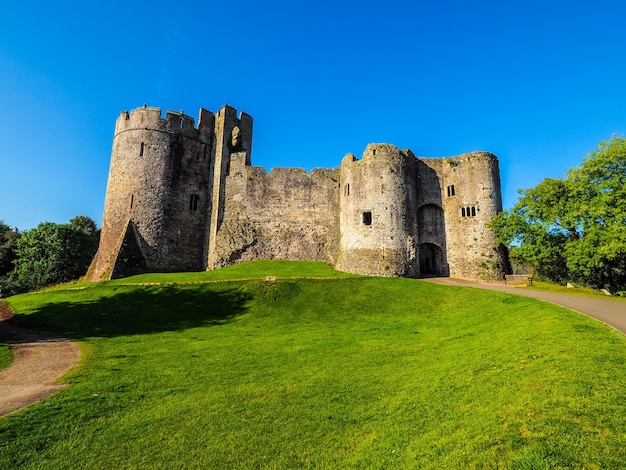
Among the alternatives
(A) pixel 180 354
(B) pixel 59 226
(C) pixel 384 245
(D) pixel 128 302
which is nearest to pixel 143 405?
(A) pixel 180 354

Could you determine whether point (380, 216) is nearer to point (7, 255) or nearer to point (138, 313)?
point (138, 313)

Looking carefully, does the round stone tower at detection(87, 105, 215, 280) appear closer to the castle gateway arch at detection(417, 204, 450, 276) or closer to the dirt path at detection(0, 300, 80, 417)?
the dirt path at detection(0, 300, 80, 417)

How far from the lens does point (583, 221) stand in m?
26.7

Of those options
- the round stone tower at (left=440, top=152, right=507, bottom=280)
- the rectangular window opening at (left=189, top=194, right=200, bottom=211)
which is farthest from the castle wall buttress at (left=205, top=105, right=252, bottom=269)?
the round stone tower at (left=440, top=152, right=507, bottom=280)

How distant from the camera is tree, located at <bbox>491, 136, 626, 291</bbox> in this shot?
2462cm

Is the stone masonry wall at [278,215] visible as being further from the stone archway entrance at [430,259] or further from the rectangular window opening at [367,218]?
the stone archway entrance at [430,259]

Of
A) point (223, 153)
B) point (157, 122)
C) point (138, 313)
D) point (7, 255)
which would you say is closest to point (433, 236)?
point (223, 153)

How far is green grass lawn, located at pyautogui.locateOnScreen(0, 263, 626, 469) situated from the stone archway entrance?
18388 mm

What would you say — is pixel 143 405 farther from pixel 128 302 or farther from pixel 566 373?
pixel 128 302

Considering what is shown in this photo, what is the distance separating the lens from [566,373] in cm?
797

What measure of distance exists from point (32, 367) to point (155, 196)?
2372 centimetres

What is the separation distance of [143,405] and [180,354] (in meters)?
4.70

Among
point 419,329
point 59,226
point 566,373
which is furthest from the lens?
point 59,226

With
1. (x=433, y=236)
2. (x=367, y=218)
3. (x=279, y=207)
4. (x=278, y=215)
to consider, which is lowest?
(x=433, y=236)
